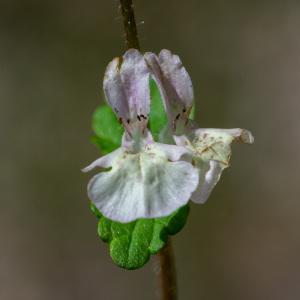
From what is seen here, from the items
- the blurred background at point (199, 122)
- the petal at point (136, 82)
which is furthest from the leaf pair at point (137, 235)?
the blurred background at point (199, 122)

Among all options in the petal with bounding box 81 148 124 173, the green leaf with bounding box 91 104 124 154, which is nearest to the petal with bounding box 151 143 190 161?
the petal with bounding box 81 148 124 173

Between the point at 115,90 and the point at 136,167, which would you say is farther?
the point at 115,90

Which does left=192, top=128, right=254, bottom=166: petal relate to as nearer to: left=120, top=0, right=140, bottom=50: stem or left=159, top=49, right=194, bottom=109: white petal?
left=159, top=49, right=194, bottom=109: white petal

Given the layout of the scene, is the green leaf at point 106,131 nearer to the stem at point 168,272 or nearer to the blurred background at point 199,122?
the stem at point 168,272

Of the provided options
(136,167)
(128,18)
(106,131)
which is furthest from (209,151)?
(106,131)

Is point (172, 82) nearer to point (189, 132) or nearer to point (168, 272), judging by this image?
point (189, 132)

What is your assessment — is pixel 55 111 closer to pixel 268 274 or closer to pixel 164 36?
pixel 164 36

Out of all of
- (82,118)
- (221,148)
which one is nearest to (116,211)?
(221,148)
